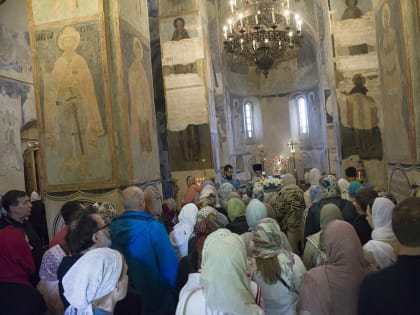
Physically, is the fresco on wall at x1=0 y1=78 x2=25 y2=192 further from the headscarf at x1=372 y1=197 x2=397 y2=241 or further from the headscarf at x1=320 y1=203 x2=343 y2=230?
the headscarf at x1=372 y1=197 x2=397 y2=241

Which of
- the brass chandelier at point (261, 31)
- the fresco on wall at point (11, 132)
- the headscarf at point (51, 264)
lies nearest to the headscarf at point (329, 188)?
the headscarf at point (51, 264)

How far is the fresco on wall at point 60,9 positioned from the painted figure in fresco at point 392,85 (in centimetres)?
504

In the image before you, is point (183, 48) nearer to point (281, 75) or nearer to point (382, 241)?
point (382, 241)

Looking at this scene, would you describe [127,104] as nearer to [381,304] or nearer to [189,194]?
[189,194]

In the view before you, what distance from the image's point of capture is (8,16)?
11.4 m

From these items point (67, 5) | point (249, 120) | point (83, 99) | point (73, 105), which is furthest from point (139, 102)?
point (249, 120)

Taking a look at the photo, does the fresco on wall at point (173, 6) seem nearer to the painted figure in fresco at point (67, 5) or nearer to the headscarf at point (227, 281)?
the painted figure in fresco at point (67, 5)

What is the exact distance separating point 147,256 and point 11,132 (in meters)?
9.64

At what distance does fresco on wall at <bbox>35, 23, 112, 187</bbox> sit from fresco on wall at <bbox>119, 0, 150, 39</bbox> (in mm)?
742

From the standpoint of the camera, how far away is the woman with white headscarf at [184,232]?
4203 millimetres

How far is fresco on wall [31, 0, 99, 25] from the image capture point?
663 cm

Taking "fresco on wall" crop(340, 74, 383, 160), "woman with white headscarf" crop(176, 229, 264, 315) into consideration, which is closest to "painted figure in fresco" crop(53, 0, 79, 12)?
"woman with white headscarf" crop(176, 229, 264, 315)

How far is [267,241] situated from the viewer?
298 cm

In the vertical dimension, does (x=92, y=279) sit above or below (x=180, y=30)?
below
